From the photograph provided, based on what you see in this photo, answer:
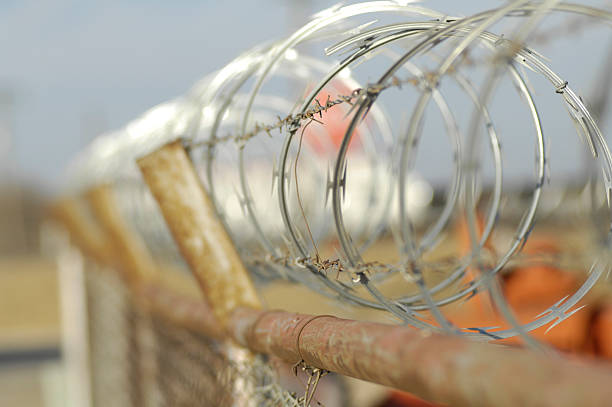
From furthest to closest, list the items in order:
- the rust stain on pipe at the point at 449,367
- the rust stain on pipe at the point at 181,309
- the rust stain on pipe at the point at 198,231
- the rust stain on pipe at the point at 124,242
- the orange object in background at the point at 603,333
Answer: the orange object in background at the point at 603,333
the rust stain on pipe at the point at 124,242
the rust stain on pipe at the point at 181,309
the rust stain on pipe at the point at 198,231
the rust stain on pipe at the point at 449,367

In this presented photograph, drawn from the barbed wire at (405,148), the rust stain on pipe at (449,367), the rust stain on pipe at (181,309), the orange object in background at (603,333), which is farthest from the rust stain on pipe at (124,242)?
the orange object in background at (603,333)

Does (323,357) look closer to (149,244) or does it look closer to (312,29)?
(312,29)

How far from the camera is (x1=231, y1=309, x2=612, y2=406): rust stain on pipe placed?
767 mm

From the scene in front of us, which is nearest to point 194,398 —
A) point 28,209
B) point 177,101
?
point 177,101

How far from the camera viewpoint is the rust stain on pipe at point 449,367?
0.77 m

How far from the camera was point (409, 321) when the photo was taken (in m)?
1.28

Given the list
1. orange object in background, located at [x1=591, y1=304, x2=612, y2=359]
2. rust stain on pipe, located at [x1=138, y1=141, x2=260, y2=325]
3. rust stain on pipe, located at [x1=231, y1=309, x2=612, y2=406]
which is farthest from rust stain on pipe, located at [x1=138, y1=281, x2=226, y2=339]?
orange object in background, located at [x1=591, y1=304, x2=612, y2=359]

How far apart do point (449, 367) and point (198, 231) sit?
121 centimetres

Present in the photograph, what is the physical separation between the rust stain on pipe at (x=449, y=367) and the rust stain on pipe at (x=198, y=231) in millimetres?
601

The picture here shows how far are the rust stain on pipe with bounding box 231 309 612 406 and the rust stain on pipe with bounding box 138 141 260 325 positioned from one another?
1.97 feet

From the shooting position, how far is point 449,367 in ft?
2.98

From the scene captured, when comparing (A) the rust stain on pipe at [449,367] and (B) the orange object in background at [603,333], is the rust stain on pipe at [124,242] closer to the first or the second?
(A) the rust stain on pipe at [449,367]

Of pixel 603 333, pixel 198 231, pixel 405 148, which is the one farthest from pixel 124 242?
pixel 603 333

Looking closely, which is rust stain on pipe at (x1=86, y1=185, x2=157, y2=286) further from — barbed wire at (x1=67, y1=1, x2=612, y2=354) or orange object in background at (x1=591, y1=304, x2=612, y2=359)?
orange object in background at (x1=591, y1=304, x2=612, y2=359)
